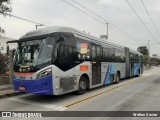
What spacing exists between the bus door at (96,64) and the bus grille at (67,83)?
2.79 m

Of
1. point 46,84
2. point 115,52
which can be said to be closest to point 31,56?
point 46,84

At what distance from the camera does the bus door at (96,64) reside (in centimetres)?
1406

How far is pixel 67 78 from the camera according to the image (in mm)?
11008

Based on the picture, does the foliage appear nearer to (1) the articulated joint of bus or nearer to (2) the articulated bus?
(2) the articulated bus

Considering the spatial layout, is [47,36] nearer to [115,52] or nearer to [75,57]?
[75,57]

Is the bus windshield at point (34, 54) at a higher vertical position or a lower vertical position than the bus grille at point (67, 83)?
higher

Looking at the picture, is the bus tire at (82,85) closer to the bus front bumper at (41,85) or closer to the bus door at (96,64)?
the bus door at (96,64)

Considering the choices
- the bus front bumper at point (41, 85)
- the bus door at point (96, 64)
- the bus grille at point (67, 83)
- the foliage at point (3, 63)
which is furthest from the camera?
the foliage at point (3, 63)

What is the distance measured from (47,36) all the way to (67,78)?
6.89ft

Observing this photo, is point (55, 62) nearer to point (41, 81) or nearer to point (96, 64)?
point (41, 81)

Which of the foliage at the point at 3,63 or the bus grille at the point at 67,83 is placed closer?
the bus grille at the point at 67,83

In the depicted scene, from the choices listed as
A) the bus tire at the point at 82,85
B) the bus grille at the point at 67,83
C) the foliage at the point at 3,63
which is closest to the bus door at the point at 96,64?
the bus tire at the point at 82,85

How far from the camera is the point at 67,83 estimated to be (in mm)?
11023

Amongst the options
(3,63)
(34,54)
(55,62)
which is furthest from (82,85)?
(3,63)
